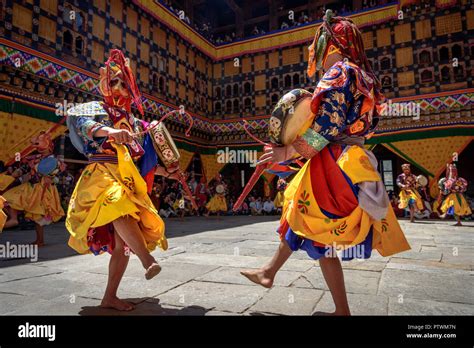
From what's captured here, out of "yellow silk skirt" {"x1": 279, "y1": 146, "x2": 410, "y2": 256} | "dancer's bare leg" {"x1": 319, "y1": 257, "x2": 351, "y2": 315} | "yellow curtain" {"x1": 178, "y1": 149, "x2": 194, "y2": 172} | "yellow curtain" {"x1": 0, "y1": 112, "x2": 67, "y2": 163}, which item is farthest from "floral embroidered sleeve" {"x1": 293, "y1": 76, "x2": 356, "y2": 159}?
"yellow curtain" {"x1": 178, "y1": 149, "x2": 194, "y2": 172}

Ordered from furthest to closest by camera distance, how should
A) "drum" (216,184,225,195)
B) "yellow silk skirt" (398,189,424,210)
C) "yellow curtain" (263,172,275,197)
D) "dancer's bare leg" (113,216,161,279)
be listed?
"yellow curtain" (263,172,275,197)
"drum" (216,184,225,195)
"yellow silk skirt" (398,189,424,210)
"dancer's bare leg" (113,216,161,279)

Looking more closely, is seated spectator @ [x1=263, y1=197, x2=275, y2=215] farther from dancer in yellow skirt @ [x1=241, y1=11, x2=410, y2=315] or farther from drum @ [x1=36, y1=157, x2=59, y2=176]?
dancer in yellow skirt @ [x1=241, y1=11, x2=410, y2=315]

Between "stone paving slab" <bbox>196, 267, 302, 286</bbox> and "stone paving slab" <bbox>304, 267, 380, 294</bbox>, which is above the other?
"stone paving slab" <bbox>196, 267, 302, 286</bbox>

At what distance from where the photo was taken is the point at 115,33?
1230 cm

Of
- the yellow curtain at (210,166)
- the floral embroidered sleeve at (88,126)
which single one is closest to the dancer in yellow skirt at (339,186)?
the floral embroidered sleeve at (88,126)

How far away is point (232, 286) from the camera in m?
2.48

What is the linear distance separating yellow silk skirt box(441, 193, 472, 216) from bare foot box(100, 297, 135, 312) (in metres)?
9.34

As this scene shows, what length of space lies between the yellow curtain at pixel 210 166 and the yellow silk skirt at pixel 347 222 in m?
15.4

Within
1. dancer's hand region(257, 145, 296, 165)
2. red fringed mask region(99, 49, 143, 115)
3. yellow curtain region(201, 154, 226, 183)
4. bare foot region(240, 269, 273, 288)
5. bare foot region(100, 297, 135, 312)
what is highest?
yellow curtain region(201, 154, 226, 183)

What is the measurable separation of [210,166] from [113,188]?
15.2 m

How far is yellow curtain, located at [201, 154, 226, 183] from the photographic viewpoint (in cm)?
1705
